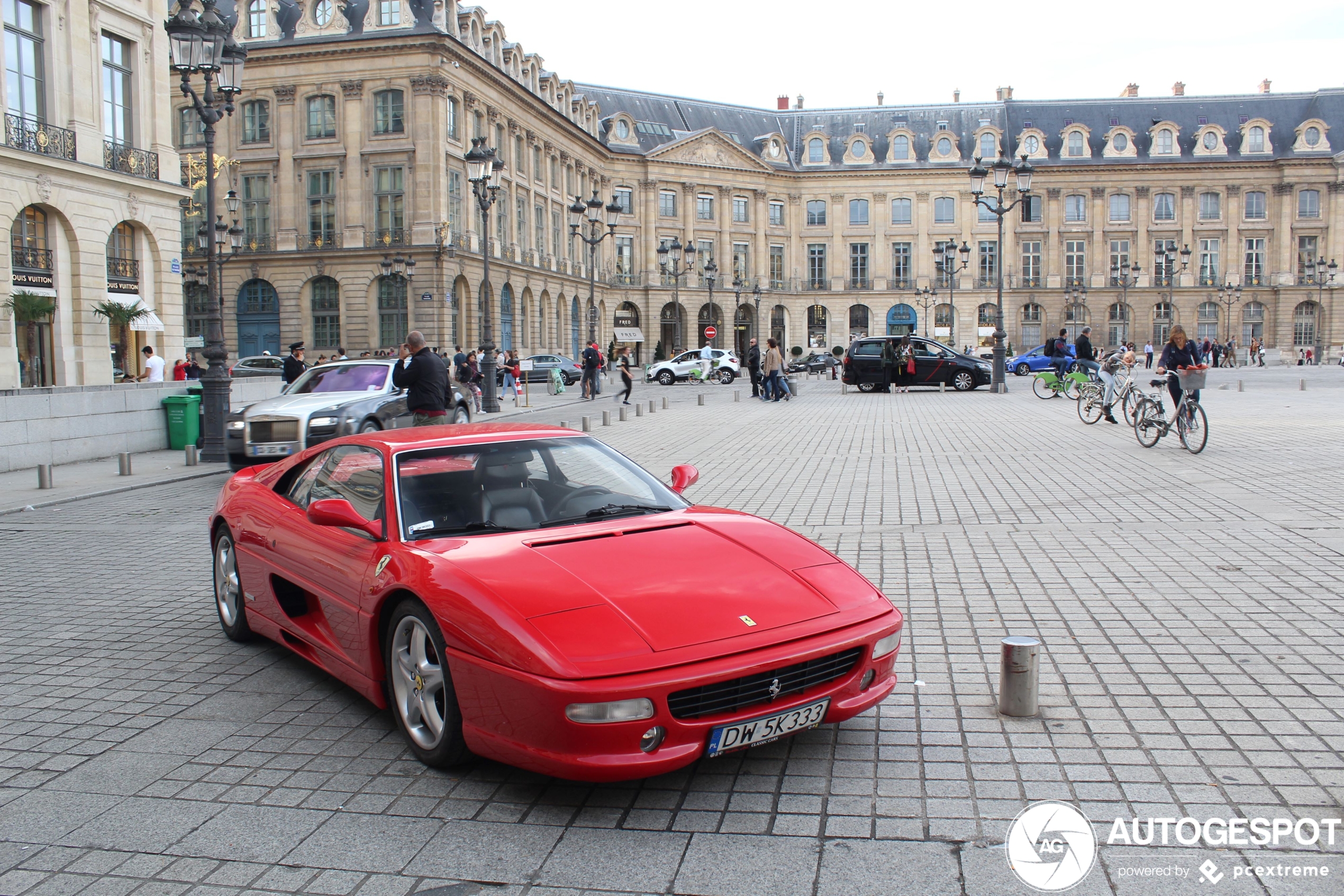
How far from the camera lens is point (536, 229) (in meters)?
61.7

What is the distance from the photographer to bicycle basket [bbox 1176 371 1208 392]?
1459cm

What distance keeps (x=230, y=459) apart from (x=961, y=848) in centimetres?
1275

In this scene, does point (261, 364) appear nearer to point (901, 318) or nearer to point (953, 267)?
point (953, 267)

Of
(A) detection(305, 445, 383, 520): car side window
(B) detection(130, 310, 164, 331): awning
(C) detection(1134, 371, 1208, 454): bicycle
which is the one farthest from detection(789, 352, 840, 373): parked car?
(A) detection(305, 445, 383, 520): car side window

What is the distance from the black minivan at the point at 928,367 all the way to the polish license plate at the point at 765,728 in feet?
101

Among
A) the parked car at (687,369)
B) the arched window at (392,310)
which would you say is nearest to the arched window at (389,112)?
the arched window at (392,310)

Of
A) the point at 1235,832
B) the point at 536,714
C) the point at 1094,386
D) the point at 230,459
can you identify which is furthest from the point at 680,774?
the point at 1094,386

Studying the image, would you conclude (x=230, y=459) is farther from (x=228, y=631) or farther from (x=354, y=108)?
(x=354, y=108)

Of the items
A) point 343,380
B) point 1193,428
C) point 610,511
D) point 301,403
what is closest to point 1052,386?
point 1193,428

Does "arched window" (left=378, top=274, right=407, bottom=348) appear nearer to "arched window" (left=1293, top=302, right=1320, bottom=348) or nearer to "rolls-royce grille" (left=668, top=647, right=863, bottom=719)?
"rolls-royce grille" (left=668, top=647, right=863, bottom=719)

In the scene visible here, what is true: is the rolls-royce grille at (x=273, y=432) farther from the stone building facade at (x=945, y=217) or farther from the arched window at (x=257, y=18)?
the stone building facade at (x=945, y=217)

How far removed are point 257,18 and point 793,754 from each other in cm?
5544

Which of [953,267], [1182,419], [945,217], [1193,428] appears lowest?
[1193,428]

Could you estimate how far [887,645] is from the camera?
13.6 feet
